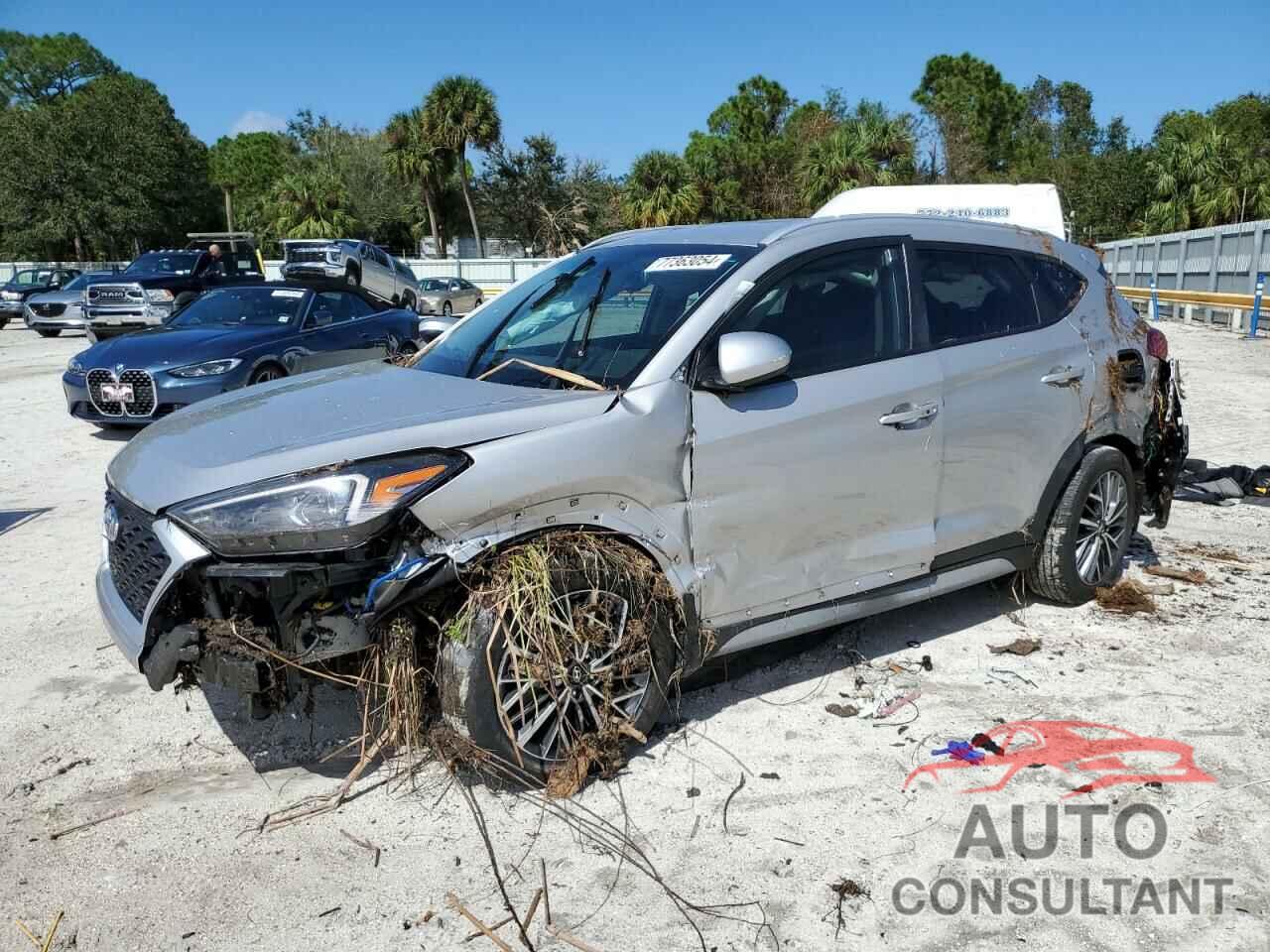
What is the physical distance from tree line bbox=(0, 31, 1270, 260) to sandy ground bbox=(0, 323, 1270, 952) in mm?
41060

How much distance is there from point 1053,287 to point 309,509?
3.69 m

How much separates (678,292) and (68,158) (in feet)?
182

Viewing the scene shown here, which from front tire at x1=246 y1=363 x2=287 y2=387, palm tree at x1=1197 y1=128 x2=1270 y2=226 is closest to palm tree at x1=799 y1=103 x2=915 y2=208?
palm tree at x1=1197 y1=128 x2=1270 y2=226

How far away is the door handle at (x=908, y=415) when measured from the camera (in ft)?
13.3

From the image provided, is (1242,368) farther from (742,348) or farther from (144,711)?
(144,711)

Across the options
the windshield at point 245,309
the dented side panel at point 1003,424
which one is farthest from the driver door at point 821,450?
the windshield at point 245,309

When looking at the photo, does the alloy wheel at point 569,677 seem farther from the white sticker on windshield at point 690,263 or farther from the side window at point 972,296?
the side window at point 972,296

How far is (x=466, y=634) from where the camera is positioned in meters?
3.23

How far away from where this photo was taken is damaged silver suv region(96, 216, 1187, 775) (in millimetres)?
3129

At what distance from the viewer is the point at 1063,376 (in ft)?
15.8

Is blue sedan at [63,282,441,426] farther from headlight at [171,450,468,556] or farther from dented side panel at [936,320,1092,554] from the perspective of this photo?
headlight at [171,450,468,556]

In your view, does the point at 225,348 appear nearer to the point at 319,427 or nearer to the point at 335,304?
the point at 335,304

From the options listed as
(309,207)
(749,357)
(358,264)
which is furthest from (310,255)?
(309,207)

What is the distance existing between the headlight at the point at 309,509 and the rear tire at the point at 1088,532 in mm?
3209
